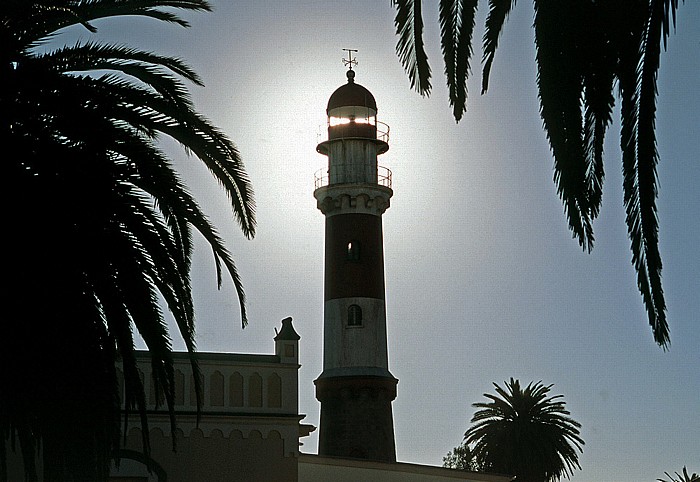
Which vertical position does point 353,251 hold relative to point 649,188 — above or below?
above

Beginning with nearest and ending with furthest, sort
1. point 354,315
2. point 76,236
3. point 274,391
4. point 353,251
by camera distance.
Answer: point 76,236 < point 274,391 < point 354,315 < point 353,251

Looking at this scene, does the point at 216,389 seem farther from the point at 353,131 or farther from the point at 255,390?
the point at 353,131

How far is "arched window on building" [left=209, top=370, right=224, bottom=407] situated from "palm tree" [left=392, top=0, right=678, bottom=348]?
63.9 feet

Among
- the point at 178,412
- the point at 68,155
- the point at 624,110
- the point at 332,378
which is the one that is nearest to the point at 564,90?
the point at 624,110

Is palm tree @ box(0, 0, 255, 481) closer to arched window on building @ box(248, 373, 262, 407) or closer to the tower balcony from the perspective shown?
arched window on building @ box(248, 373, 262, 407)

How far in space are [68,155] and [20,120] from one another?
2.51ft

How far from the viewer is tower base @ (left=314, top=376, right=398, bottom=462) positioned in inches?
1646

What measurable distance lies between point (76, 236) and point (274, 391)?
15159 mm

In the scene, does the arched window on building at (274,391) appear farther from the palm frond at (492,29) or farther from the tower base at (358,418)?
the palm frond at (492,29)

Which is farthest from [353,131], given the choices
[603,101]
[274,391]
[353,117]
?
[603,101]

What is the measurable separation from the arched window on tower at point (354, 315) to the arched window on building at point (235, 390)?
15431 mm

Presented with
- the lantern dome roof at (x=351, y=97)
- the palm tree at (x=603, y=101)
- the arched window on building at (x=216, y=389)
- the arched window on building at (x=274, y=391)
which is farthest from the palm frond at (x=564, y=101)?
the lantern dome roof at (x=351, y=97)

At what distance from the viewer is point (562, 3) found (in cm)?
845

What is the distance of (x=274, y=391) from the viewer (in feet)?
93.6
